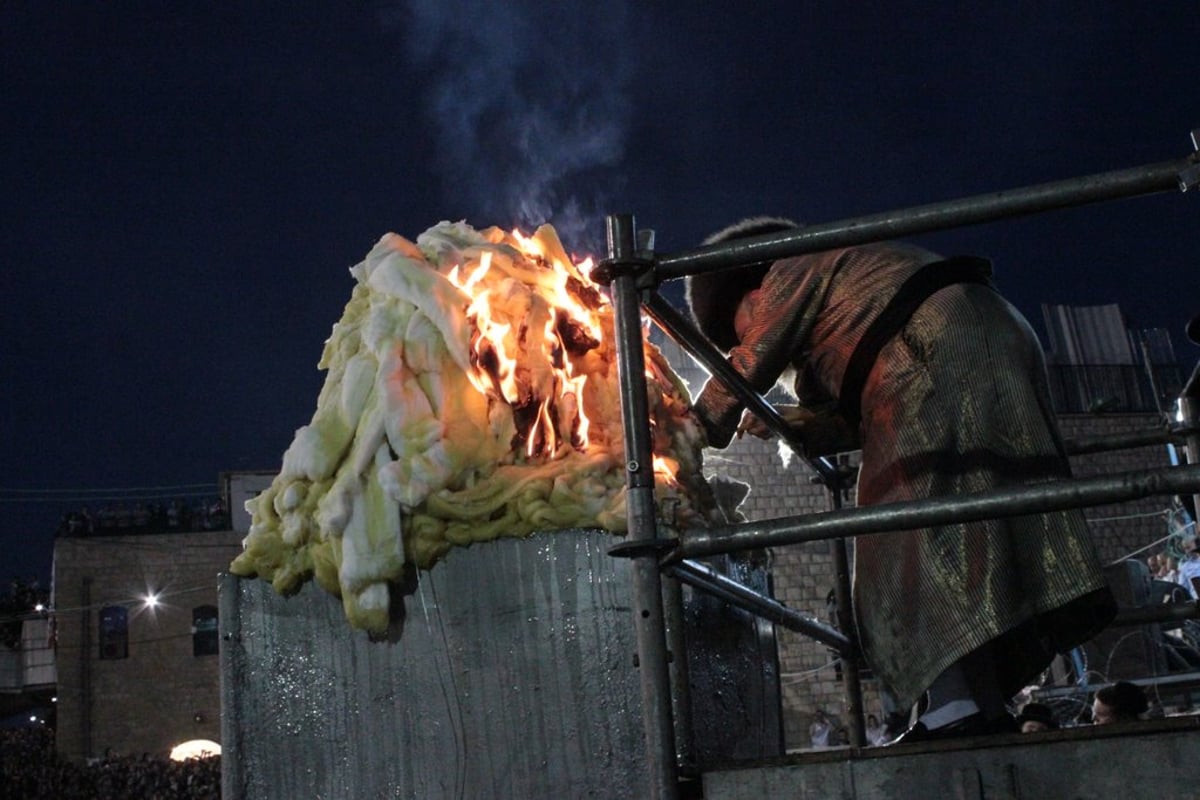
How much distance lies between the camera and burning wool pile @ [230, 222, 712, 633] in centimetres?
304

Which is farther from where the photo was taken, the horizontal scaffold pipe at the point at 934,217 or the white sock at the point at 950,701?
the white sock at the point at 950,701

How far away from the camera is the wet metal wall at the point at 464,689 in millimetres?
2865

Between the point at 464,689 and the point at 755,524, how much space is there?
132 centimetres

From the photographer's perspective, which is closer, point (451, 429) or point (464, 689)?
point (464, 689)

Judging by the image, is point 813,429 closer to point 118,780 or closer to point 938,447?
point 938,447

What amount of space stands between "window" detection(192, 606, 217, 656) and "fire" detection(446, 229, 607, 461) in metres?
27.8

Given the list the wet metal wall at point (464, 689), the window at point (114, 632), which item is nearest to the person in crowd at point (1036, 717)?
the wet metal wall at point (464, 689)

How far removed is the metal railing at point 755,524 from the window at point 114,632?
29.5 metres

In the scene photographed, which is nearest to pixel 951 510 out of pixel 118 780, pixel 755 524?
pixel 755 524

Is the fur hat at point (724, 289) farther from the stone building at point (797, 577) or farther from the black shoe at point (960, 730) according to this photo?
the stone building at point (797, 577)

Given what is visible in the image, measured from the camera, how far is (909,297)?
2.99 m

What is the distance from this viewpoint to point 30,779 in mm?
22234

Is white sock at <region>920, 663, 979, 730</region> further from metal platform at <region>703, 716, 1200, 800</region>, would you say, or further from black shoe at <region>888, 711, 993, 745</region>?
metal platform at <region>703, 716, 1200, 800</region>

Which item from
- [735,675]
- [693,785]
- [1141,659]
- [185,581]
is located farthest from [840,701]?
[185,581]
